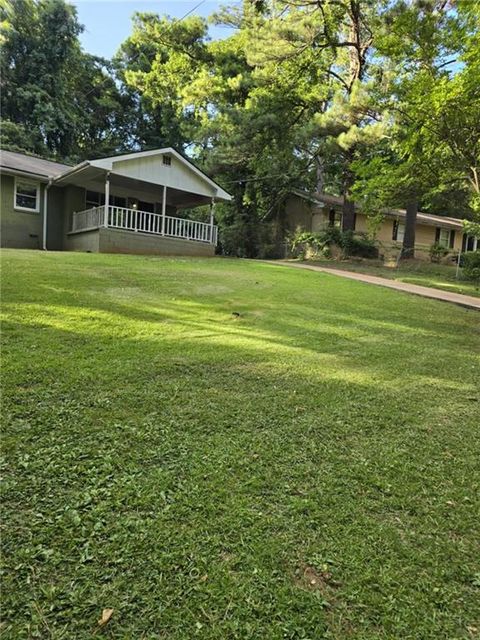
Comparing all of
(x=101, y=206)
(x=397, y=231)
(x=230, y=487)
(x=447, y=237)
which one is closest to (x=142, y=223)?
(x=101, y=206)

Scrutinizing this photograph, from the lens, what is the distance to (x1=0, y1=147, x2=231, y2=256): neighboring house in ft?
50.3

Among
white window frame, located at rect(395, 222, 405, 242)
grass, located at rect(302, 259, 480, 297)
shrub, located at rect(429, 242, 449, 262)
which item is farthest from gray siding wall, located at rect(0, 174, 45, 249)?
white window frame, located at rect(395, 222, 405, 242)

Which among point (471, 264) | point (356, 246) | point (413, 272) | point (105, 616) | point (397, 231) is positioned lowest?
point (105, 616)

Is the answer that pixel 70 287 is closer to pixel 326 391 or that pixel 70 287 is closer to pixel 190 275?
pixel 190 275

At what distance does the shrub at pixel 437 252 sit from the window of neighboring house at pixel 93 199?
16647 millimetres

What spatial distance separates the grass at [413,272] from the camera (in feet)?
44.8

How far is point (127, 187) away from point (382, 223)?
45.8 feet

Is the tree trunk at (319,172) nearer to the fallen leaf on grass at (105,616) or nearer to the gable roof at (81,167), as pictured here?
the gable roof at (81,167)

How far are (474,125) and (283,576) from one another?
8.52 m

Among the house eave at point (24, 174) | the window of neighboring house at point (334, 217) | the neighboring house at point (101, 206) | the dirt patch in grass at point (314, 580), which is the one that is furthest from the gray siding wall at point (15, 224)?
the dirt patch in grass at point (314, 580)

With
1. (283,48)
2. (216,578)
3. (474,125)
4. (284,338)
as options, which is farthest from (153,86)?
(216,578)

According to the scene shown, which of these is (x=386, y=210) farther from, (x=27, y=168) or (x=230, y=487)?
(x=230, y=487)

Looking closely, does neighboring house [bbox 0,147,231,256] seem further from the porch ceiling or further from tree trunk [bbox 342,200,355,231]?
tree trunk [bbox 342,200,355,231]

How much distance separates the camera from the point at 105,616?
1.54 m
